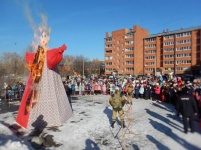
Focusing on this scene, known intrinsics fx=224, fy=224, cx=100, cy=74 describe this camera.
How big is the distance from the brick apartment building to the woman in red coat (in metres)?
56.2

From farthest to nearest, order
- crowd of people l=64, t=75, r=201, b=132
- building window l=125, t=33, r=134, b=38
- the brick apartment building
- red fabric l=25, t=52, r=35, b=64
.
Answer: building window l=125, t=33, r=134, b=38 → the brick apartment building → red fabric l=25, t=52, r=35, b=64 → crowd of people l=64, t=75, r=201, b=132

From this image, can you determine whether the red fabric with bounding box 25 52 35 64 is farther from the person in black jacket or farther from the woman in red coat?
the person in black jacket

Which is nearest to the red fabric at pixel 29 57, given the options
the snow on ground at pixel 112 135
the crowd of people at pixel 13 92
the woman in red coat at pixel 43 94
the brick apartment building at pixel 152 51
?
the woman in red coat at pixel 43 94

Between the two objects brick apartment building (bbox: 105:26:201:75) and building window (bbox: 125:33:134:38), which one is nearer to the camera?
brick apartment building (bbox: 105:26:201:75)

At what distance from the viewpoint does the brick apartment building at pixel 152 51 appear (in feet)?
224

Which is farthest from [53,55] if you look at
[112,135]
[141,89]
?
[141,89]

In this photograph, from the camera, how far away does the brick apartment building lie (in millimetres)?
68131

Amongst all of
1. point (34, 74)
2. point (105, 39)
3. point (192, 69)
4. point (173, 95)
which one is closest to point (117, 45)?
point (105, 39)

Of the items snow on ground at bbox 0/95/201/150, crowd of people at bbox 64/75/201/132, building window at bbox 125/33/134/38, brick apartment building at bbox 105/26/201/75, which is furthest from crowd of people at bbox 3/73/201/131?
building window at bbox 125/33/134/38

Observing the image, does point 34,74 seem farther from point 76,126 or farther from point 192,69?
point 192,69

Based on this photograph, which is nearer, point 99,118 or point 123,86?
point 99,118

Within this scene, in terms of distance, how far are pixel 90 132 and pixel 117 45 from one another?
7831cm

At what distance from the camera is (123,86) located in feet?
70.7

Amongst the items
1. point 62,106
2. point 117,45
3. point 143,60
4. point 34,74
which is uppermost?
point 117,45
